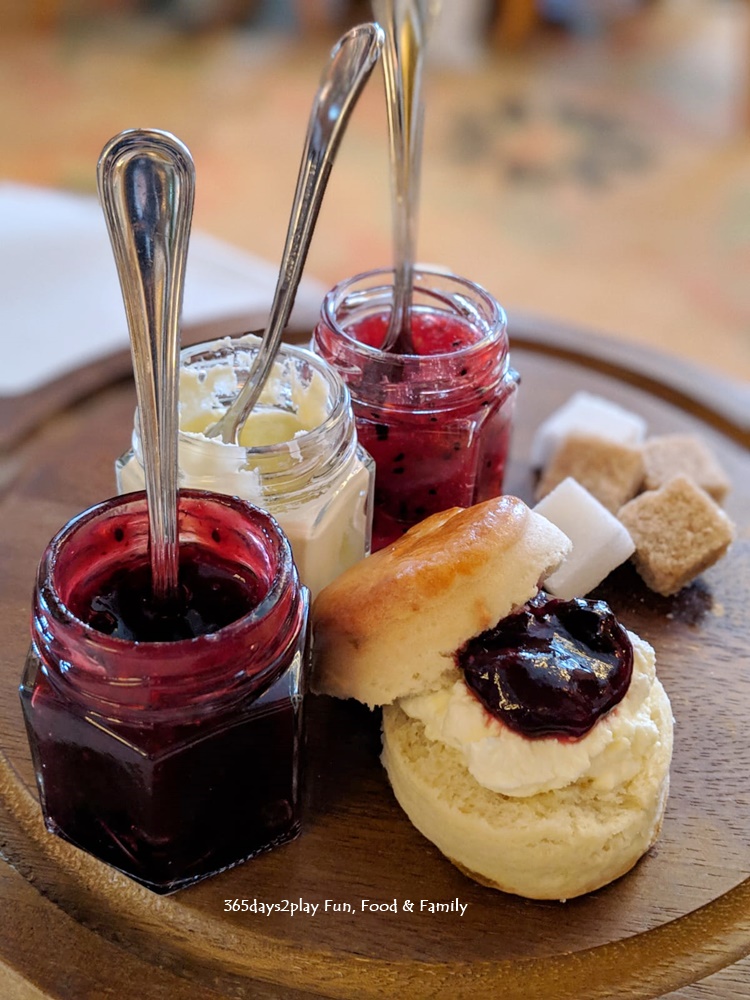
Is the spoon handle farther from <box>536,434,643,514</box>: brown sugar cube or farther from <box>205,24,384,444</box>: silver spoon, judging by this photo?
<box>536,434,643,514</box>: brown sugar cube

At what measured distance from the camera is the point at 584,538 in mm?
1540

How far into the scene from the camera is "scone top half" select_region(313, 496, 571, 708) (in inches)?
47.9

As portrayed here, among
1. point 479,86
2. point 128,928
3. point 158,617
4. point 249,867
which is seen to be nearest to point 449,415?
point 158,617

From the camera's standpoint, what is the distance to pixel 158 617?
1.20 m

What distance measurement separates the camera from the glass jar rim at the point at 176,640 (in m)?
1.06

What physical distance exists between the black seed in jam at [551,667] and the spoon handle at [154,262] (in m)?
0.40

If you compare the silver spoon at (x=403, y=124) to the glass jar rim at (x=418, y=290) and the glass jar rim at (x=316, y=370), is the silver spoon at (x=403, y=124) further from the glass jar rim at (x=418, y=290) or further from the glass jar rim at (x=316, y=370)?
the glass jar rim at (x=316, y=370)

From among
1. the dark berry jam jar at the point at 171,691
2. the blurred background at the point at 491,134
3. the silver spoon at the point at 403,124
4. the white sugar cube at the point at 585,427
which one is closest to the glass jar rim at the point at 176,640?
the dark berry jam jar at the point at 171,691

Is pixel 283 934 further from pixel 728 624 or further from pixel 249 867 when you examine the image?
pixel 728 624

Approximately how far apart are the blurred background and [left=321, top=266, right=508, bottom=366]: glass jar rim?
1571mm

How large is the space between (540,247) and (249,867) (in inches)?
118

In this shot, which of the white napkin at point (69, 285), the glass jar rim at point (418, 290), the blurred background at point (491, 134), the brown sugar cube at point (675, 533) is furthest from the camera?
the blurred background at point (491, 134)

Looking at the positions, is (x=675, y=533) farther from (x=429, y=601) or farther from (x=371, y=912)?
(x=371, y=912)

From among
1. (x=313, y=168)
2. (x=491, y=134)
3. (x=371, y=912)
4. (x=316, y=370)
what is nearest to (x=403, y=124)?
(x=313, y=168)
